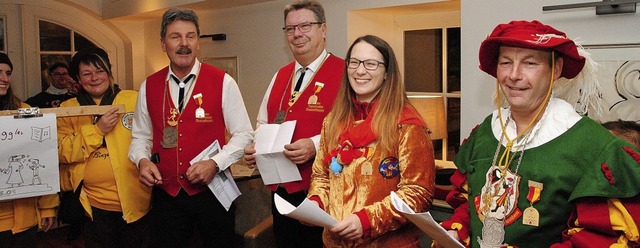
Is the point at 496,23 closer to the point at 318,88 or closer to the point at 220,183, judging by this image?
the point at 318,88

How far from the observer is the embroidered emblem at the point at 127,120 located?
2.85 metres

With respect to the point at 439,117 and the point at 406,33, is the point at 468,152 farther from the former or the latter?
the point at 406,33

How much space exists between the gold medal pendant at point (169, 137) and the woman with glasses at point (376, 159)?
91 centimetres

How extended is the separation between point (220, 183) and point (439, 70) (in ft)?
5.29

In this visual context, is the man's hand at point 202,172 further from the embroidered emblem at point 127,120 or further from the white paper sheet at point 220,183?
the embroidered emblem at point 127,120

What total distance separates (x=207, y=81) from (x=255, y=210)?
5.24ft

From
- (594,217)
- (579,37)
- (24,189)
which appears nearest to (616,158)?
(594,217)

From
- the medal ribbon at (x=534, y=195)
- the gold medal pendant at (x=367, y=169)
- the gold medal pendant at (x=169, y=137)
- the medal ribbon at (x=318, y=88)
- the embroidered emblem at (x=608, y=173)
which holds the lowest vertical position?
the medal ribbon at (x=534, y=195)

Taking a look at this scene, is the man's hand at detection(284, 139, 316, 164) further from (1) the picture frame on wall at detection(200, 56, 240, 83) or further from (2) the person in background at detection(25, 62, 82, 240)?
(2) the person in background at detection(25, 62, 82, 240)

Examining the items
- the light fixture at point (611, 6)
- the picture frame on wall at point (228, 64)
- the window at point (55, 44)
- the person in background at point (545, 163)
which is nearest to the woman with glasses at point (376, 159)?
the person in background at point (545, 163)

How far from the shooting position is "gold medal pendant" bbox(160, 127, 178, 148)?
8.55 ft

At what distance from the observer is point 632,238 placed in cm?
134

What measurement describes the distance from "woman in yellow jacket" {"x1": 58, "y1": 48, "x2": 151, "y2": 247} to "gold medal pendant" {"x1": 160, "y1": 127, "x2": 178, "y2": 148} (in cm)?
31

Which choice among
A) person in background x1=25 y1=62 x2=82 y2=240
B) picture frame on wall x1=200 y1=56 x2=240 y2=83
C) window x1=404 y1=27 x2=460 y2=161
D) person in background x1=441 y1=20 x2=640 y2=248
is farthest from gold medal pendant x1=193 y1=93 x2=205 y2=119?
person in background x1=25 y1=62 x2=82 y2=240
